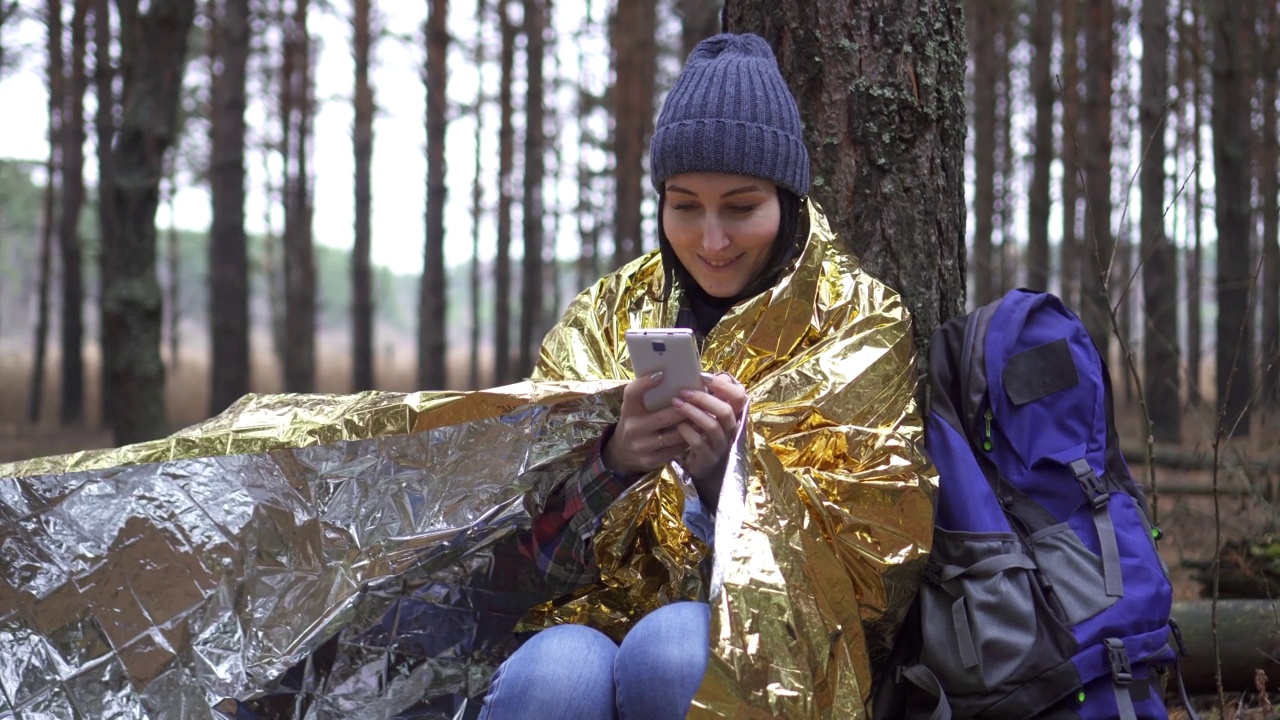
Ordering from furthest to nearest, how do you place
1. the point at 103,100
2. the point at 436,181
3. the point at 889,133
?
the point at 436,181, the point at 103,100, the point at 889,133

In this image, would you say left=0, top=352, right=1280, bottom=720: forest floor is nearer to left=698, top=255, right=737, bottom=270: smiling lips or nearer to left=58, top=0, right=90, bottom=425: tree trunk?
left=58, top=0, right=90, bottom=425: tree trunk

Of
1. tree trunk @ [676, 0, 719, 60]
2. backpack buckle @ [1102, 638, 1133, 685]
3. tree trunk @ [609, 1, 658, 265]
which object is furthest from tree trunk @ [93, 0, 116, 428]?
backpack buckle @ [1102, 638, 1133, 685]

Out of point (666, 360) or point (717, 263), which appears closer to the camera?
point (666, 360)

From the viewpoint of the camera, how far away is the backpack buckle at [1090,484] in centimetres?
187

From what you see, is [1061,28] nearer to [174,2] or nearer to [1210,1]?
[1210,1]

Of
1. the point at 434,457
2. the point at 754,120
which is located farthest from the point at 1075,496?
the point at 434,457

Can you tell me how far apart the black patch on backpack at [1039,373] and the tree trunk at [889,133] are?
55 centimetres

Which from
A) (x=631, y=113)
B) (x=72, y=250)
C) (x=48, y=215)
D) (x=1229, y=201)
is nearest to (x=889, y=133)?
(x=1229, y=201)

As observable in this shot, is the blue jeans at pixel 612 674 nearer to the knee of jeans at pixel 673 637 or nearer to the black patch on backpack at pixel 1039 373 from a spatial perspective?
the knee of jeans at pixel 673 637

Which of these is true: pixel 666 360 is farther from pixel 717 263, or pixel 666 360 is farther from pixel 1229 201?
pixel 1229 201

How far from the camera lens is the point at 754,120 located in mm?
1965

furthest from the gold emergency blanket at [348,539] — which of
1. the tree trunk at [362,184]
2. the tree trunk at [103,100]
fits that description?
the tree trunk at [362,184]

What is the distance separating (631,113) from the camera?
45.5 feet

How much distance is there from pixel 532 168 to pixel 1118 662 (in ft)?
45.4
